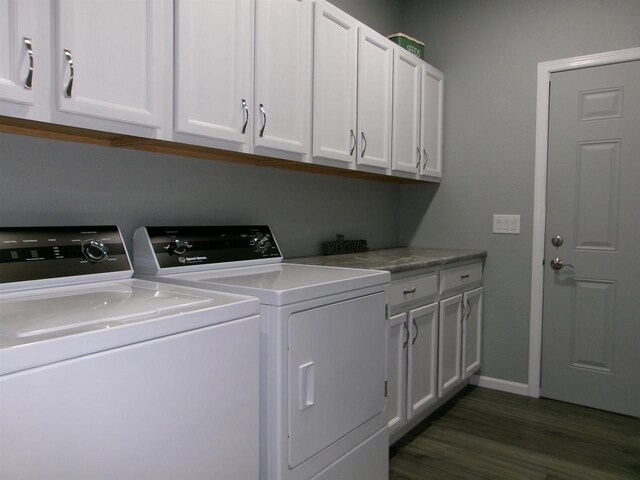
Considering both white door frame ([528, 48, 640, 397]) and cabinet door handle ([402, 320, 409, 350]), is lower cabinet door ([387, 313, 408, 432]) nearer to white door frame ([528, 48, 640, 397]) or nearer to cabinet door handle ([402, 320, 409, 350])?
cabinet door handle ([402, 320, 409, 350])

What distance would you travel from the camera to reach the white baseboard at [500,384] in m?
3.16

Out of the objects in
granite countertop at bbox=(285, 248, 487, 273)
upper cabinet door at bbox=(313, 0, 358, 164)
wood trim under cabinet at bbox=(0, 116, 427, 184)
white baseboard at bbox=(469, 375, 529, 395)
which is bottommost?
white baseboard at bbox=(469, 375, 529, 395)

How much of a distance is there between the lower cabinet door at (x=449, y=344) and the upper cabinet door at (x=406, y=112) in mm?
841

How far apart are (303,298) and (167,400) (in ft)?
1.74

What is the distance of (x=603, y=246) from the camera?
2877 mm

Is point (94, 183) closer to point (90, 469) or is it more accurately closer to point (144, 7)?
point (144, 7)

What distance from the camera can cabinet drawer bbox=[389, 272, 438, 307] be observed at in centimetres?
224

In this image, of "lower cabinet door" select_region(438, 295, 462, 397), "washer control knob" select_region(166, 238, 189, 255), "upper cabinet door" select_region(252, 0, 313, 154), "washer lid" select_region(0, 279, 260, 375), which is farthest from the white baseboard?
"washer lid" select_region(0, 279, 260, 375)

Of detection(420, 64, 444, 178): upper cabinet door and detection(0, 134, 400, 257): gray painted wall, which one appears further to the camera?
detection(420, 64, 444, 178): upper cabinet door

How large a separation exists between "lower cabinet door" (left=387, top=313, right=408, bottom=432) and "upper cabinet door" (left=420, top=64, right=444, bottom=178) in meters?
1.21

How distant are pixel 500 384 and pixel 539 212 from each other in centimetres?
115

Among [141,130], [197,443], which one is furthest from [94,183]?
[197,443]

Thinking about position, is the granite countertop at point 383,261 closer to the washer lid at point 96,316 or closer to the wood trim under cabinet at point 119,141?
the wood trim under cabinet at point 119,141

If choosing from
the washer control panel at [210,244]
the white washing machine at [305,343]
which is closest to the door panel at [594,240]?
the white washing machine at [305,343]
